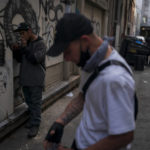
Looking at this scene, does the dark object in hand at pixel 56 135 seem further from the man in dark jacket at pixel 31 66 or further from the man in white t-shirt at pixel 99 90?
the man in dark jacket at pixel 31 66

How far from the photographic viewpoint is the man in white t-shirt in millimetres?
1090

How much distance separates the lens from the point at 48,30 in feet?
17.0

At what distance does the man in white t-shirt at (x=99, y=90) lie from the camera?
3.58 feet

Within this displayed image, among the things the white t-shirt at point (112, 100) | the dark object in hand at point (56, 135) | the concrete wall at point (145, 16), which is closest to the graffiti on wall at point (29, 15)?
the dark object in hand at point (56, 135)

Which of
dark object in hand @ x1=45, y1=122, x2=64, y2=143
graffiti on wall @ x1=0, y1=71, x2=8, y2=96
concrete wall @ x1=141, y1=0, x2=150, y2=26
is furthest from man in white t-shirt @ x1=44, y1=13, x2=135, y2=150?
concrete wall @ x1=141, y1=0, x2=150, y2=26

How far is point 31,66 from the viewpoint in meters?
3.56

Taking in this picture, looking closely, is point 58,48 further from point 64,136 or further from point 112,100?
point 64,136

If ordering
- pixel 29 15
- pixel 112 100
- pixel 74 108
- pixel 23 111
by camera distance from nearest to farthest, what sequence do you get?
pixel 112 100 < pixel 74 108 < pixel 23 111 < pixel 29 15

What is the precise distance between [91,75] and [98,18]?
9.07 meters

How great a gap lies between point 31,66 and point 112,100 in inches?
104

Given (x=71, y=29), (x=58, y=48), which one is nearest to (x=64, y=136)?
(x=58, y=48)

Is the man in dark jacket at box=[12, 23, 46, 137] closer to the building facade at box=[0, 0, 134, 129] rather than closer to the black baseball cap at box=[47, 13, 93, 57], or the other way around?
the building facade at box=[0, 0, 134, 129]

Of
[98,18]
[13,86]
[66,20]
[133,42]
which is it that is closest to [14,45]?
[13,86]

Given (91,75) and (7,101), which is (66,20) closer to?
(91,75)
